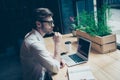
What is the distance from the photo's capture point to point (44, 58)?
169 cm

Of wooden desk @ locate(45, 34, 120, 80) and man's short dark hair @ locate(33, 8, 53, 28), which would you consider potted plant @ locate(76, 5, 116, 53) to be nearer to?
wooden desk @ locate(45, 34, 120, 80)

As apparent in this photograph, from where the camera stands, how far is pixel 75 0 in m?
3.45

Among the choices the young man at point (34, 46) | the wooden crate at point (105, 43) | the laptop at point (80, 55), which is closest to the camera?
the young man at point (34, 46)

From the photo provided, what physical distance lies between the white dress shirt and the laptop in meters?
0.30

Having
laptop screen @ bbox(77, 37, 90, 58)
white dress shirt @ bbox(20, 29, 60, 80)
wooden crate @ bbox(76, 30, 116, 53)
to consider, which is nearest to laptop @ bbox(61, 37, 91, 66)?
laptop screen @ bbox(77, 37, 90, 58)

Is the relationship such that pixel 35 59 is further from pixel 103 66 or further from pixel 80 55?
pixel 103 66

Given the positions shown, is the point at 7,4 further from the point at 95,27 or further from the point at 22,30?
the point at 95,27

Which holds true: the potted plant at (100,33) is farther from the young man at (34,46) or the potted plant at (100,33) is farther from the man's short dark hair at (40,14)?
the man's short dark hair at (40,14)

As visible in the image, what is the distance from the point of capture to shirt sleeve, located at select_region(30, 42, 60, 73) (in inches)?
66.6

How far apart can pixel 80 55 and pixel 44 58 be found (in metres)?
0.58

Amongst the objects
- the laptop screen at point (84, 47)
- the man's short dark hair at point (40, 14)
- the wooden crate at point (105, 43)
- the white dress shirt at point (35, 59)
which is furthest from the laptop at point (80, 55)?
the man's short dark hair at point (40, 14)

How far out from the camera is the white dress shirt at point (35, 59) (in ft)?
5.58

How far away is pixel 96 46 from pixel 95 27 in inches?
10.5

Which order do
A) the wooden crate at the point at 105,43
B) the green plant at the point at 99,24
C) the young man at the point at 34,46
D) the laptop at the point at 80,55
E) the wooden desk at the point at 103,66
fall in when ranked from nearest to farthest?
the wooden desk at the point at 103,66
the young man at the point at 34,46
the laptop at the point at 80,55
the wooden crate at the point at 105,43
the green plant at the point at 99,24
